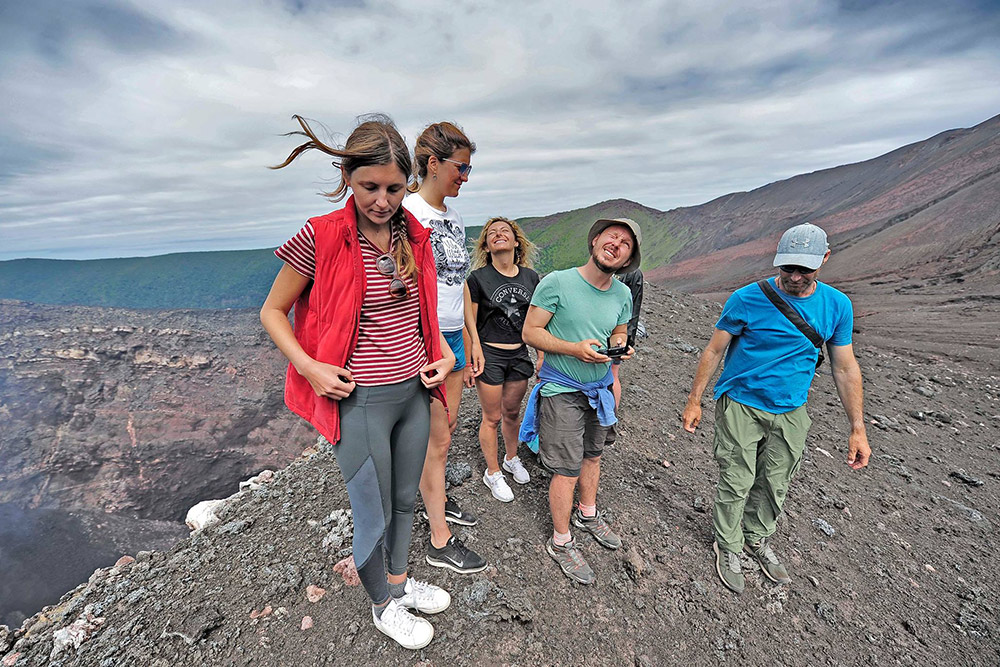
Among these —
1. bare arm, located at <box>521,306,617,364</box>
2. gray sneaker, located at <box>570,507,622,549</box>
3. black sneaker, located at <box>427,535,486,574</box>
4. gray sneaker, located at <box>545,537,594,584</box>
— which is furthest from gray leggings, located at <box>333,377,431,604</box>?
gray sneaker, located at <box>570,507,622,549</box>

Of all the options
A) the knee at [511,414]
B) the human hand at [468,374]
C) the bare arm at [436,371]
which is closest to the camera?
the bare arm at [436,371]

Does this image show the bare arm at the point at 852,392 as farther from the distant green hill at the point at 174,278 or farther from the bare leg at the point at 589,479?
the distant green hill at the point at 174,278

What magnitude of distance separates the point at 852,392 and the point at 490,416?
7.01 ft

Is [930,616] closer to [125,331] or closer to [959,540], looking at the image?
[959,540]

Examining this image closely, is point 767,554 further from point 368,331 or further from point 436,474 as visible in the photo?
point 368,331

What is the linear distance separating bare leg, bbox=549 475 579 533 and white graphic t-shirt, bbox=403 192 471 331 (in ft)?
3.41

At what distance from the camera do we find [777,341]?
2191mm

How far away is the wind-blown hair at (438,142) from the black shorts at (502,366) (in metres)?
1.19

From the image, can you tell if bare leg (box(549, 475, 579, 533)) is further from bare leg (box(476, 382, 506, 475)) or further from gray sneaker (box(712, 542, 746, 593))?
gray sneaker (box(712, 542, 746, 593))

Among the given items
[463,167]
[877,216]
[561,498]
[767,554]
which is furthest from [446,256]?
[877,216]

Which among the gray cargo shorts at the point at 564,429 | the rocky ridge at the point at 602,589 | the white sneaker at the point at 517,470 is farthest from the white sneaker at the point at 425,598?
the white sneaker at the point at 517,470

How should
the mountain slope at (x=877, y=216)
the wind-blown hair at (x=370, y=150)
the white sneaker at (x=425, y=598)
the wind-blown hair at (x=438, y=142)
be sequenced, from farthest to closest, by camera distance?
the mountain slope at (x=877, y=216), the wind-blown hair at (x=438, y=142), the white sneaker at (x=425, y=598), the wind-blown hair at (x=370, y=150)

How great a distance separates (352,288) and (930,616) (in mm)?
3853

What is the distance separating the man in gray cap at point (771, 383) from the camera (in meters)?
2.14
